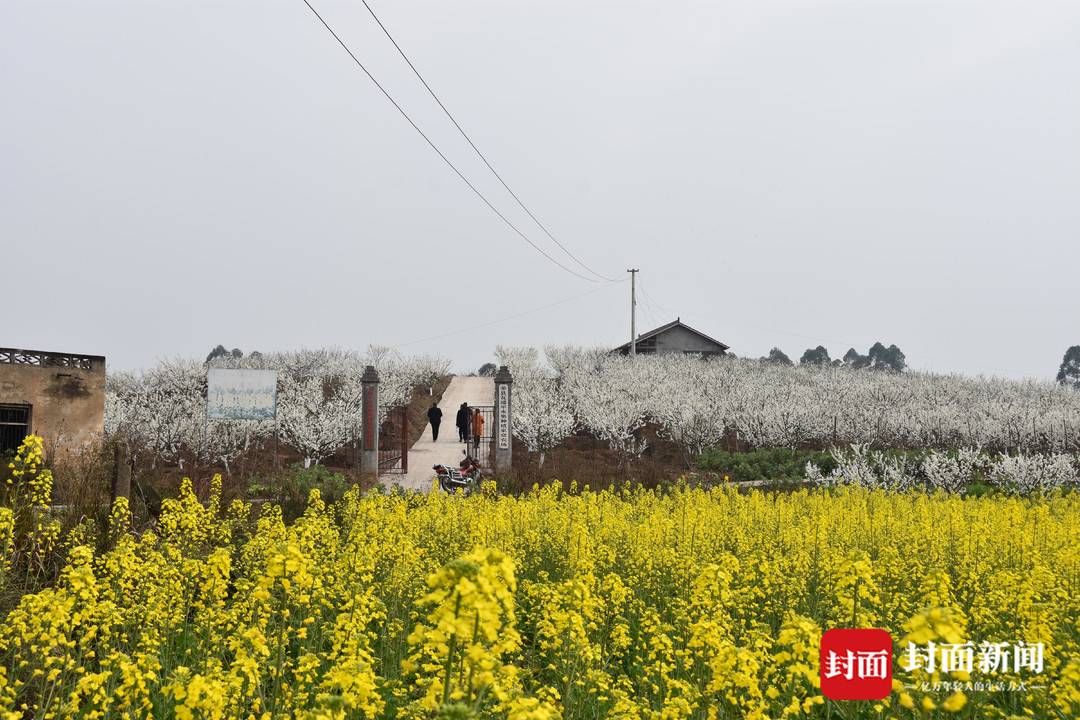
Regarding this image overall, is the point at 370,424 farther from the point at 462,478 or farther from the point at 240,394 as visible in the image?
the point at 240,394

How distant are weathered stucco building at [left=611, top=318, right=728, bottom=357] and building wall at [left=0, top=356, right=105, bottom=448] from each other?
39.3m

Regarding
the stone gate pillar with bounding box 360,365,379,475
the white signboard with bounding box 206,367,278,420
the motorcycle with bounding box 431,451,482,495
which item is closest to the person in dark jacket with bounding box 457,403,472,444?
the motorcycle with bounding box 431,451,482,495

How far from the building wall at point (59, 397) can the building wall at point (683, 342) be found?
40.0 metres

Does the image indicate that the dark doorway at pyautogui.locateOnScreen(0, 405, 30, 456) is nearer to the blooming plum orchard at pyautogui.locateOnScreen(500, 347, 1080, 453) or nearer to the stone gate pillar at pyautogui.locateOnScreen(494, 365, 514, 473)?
the stone gate pillar at pyautogui.locateOnScreen(494, 365, 514, 473)

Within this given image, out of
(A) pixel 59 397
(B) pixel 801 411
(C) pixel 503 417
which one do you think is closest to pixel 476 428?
(C) pixel 503 417

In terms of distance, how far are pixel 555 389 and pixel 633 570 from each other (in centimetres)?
2897

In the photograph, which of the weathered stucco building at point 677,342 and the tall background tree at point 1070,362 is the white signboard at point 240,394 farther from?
the tall background tree at point 1070,362

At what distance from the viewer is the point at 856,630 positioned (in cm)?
453

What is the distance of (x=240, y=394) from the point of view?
2272cm

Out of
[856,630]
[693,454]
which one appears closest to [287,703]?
[856,630]

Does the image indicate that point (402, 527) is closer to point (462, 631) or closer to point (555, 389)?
point (462, 631)

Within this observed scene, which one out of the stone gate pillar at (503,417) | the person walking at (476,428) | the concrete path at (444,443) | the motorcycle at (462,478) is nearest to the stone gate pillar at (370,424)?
the concrete path at (444,443)

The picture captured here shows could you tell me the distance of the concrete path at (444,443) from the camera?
23672 millimetres

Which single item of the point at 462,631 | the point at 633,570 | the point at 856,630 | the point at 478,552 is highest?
the point at 478,552
